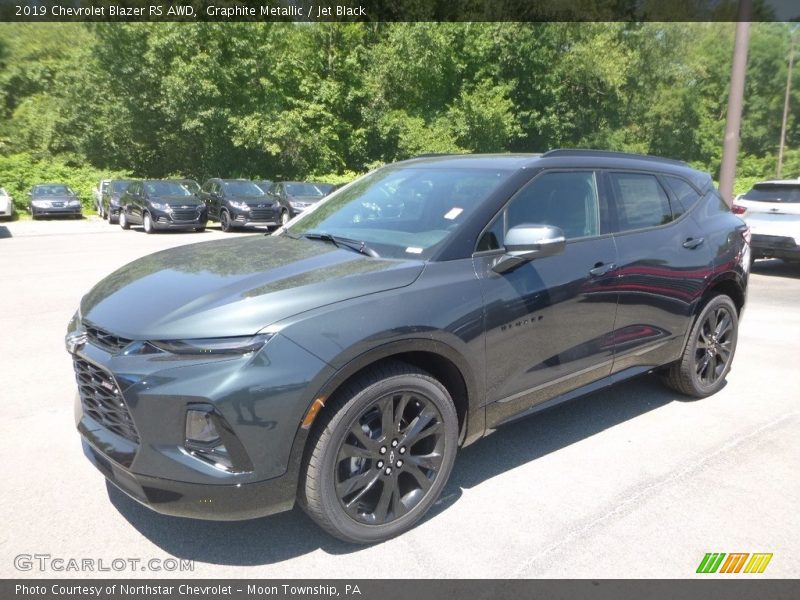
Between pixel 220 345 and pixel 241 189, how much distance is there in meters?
20.1

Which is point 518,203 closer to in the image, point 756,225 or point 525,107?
point 756,225

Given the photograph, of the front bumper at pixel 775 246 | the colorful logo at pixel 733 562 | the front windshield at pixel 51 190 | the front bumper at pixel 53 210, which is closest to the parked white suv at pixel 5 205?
the front bumper at pixel 53 210

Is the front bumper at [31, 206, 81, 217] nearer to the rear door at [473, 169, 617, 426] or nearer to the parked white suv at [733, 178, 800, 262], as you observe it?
the parked white suv at [733, 178, 800, 262]

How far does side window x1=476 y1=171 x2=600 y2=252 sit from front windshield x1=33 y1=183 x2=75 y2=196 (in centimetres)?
2681

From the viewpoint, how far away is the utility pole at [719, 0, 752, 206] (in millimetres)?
10887

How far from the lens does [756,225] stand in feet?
36.2

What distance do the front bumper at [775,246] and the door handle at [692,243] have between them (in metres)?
6.99

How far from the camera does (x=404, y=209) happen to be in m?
3.70

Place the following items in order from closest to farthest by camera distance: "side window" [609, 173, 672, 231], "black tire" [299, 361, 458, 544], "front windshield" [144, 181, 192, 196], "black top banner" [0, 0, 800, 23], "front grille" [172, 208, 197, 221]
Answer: "black tire" [299, 361, 458, 544] → "side window" [609, 173, 672, 231] → "front grille" [172, 208, 197, 221] → "front windshield" [144, 181, 192, 196] → "black top banner" [0, 0, 800, 23]

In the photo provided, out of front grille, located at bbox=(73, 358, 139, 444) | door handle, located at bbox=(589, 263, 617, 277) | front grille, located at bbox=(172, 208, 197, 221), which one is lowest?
front grille, located at bbox=(172, 208, 197, 221)

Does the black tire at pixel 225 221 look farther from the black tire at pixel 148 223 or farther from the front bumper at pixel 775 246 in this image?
the front bumper at pixel 775 246

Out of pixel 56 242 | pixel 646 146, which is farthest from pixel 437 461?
pixel 646 146

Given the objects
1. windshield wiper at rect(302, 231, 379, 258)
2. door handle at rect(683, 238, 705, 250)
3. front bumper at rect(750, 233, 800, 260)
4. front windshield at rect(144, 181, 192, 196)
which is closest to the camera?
windshield wiper at rect(302, 231, 379, 258)

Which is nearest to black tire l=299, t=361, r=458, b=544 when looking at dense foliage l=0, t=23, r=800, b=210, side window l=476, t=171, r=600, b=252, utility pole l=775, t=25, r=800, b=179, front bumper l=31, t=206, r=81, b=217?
side window l=476, t=171, r=600, b=252
